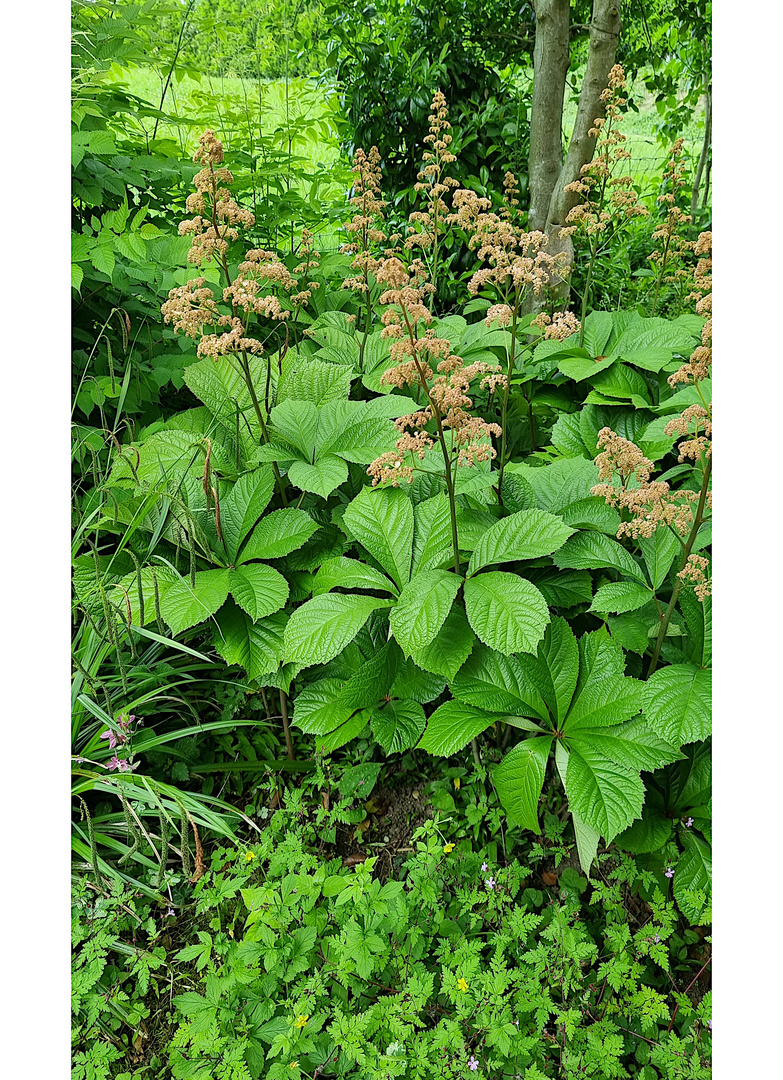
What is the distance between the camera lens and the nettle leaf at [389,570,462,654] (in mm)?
1379

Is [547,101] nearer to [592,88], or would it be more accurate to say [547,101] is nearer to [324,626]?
[592,88]

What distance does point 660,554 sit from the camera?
61.0 inches

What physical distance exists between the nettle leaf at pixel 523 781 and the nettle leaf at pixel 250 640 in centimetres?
60

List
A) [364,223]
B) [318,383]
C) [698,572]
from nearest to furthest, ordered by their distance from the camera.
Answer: [698,572]
[318,383]
[364,223]

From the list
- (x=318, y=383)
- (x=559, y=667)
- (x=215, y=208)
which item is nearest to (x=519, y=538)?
(x=559, y=667)

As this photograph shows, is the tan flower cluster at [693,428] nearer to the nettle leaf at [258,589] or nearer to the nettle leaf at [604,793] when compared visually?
the nettle leaf at [604,793]

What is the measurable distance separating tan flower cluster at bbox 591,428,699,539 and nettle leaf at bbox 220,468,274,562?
2.92 ft

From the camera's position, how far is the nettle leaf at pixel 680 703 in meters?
1.25

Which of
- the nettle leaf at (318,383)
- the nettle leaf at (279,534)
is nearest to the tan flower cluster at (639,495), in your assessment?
the nettle leaf at (279,534)

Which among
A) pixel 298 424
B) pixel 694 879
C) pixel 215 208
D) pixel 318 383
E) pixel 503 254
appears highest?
pixel 215 208

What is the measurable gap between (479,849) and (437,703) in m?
0.39

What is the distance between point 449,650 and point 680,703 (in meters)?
0.49

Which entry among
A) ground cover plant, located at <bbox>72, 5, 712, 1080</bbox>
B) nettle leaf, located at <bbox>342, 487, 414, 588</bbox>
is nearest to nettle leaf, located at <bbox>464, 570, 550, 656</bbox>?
ground cover plant, located at <bbox>72, 5, 712, 1080</bbox>

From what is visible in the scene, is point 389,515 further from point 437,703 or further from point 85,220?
point 85,220
